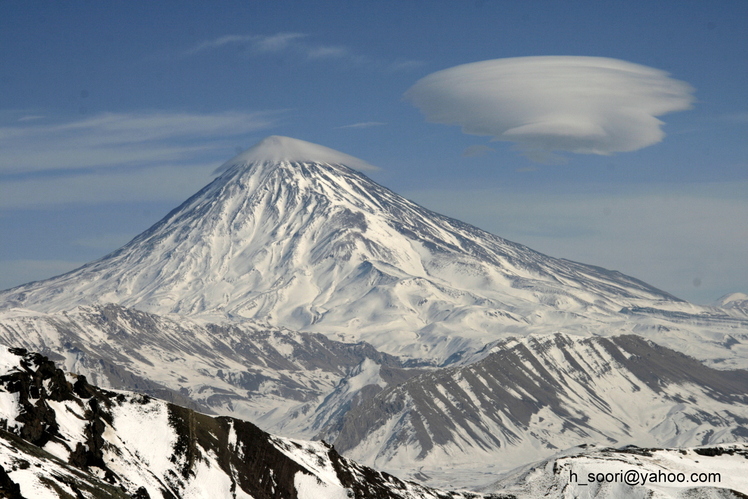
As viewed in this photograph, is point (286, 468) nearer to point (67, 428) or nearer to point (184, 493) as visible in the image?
point (184, 493)

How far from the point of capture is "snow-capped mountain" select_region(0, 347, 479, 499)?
11638cm

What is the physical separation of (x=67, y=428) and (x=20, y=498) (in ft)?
164

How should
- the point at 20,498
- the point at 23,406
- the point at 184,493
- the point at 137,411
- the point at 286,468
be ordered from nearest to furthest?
the point at 20,498 → the point at 23,406 → the point at 184,493 → the point at 137,411 → the point at 286,468

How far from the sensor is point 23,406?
132m

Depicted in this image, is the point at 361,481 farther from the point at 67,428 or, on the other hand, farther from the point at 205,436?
the point at 67,428

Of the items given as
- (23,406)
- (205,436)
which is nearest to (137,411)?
(205,436)

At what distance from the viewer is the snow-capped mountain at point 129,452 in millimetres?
116375

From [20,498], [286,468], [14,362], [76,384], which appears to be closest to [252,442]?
[286,468]

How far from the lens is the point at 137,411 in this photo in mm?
170250

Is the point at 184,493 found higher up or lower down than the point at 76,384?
lower down

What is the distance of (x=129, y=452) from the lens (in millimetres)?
153875

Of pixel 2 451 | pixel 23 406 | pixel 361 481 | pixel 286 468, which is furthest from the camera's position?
pixel 361 481

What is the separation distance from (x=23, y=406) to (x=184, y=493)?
32.3 metres

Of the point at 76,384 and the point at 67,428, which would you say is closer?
the point at 67,428
